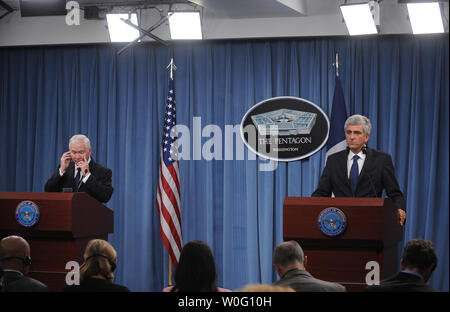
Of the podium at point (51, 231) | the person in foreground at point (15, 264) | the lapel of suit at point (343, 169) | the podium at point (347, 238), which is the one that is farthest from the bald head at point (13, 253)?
the lapel of suit at point (343, 169)

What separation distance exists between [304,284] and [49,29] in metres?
5.88

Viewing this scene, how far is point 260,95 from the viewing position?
7.43m

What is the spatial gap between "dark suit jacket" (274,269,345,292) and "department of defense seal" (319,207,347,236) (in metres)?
0.60

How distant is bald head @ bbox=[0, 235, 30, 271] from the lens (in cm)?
337

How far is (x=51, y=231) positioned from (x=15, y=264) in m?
1.04

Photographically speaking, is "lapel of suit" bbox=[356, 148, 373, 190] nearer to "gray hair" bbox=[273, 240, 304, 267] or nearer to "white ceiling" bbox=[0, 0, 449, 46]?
"gray hair" bbox=[273, 240, 304, 267]

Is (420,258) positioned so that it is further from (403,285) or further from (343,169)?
(343,169)

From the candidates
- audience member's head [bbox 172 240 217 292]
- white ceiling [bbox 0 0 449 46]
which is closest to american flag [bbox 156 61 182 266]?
white ceiling [bbox 0 0 449 46]

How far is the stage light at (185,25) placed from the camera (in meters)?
7.23

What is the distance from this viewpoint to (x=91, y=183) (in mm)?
5102

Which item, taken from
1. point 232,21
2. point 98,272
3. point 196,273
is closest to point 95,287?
point 98,272

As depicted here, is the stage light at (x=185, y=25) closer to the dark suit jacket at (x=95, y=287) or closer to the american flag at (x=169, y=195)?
the american flag at (x=169, y=195)

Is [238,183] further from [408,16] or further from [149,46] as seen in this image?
[408,16]
